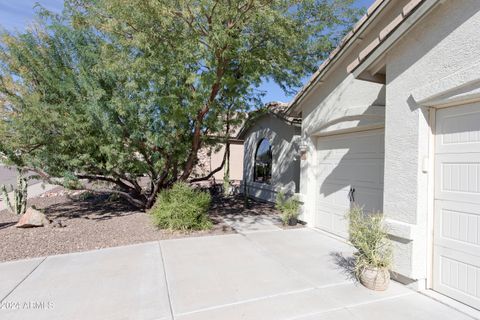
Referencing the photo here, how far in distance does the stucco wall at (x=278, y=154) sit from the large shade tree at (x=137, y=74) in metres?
2.23

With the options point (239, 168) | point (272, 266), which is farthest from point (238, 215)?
point (239, 168)

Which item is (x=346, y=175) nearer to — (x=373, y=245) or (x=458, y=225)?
(x=373, y=245)

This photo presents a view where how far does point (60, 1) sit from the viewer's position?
846cm

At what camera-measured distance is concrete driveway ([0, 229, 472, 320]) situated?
3.56 meters

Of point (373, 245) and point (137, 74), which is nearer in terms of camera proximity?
point (373, 245)

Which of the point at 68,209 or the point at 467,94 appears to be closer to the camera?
the point at 467,94

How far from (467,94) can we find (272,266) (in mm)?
3795

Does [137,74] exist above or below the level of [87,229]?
above

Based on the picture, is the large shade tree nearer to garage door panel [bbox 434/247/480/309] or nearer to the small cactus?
the small cactus

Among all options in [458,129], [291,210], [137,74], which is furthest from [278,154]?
[458,129]

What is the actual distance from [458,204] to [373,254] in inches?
50.7

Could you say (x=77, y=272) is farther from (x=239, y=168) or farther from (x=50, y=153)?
(x=239, y=168)

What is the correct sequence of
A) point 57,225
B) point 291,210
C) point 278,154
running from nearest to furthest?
point 57,225
point 291,210
point 278,154

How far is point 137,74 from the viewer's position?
743 centimetres
